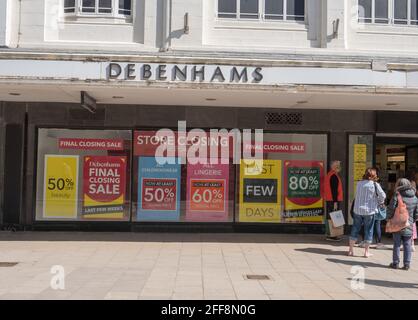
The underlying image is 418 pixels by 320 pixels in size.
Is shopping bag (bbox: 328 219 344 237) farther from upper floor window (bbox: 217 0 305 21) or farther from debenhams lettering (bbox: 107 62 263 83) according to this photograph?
upper floor window (bbox: 217 0 305 21)

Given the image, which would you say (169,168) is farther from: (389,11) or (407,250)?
(389,11)

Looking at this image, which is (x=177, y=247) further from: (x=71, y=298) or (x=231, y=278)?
(x=71, y=298)

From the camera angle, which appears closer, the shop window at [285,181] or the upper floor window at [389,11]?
the upper floor window at [389,11]

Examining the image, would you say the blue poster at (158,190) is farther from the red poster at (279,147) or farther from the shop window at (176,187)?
the red poster at (279,147)

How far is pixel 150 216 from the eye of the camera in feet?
41.7

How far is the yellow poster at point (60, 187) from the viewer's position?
12602 millimetres

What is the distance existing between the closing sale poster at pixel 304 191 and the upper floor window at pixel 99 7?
5.32 meters

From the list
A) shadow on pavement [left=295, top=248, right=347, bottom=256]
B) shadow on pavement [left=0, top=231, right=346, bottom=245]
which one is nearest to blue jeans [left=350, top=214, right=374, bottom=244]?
shadow on pavement [left=295, top=248, right=347, bottom=256]

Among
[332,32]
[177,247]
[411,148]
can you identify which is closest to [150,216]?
[177,247]

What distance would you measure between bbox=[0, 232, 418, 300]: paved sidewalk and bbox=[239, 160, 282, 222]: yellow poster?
0.58m

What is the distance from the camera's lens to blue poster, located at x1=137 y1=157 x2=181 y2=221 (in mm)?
12719

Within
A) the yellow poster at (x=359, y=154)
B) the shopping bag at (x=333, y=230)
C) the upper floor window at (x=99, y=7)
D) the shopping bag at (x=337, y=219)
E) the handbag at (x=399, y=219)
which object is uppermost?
the upper floor window at (x=99, y=7)

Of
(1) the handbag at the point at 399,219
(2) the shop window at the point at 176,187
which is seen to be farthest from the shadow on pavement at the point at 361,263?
(2) the shop window at the point at 176,187

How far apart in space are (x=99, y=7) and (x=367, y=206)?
7.29 metres
